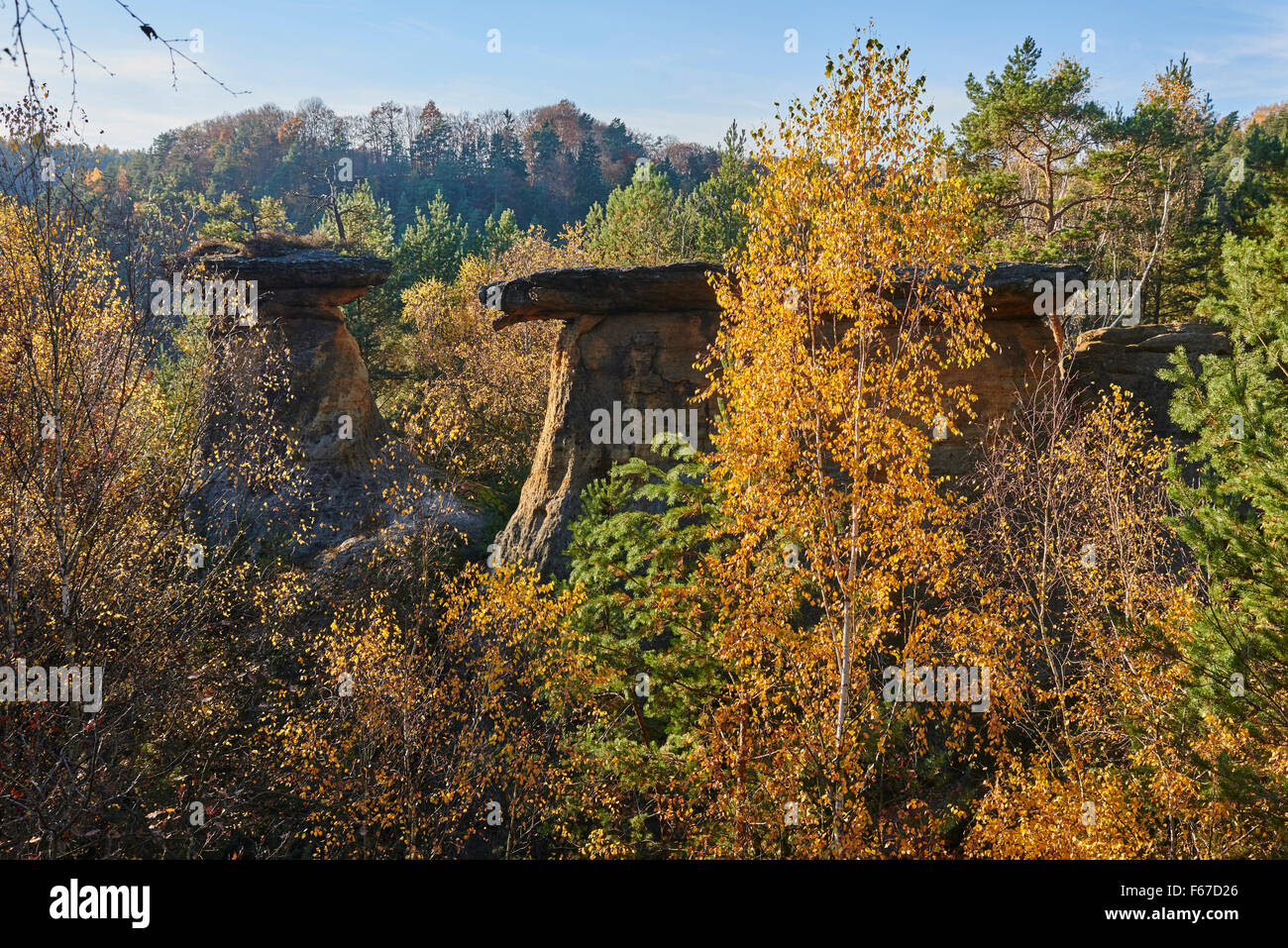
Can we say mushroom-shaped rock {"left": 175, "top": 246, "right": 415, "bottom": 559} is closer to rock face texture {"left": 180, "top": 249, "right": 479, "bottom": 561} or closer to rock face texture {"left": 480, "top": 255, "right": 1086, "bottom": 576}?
rock face texture {"left": 180, "top": 249, "right": 479, "bottom": 561}

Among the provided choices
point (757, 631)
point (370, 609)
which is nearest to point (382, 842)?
point (370, 609)

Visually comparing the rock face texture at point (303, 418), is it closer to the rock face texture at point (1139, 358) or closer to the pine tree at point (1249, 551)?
the rock face texture at point (1139, 358)

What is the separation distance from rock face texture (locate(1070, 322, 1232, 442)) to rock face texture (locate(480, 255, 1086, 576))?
27.7ft

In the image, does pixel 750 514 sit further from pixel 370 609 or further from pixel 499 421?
pixel 499 421

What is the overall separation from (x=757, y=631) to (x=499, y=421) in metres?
20.3

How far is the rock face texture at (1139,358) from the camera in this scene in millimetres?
18406

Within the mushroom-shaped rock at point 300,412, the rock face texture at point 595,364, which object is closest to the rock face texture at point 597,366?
the rock face texture at point 595,364

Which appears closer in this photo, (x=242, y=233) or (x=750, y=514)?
(x=750, y=514)

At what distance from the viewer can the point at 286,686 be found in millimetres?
17328

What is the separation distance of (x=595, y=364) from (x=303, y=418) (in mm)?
9144

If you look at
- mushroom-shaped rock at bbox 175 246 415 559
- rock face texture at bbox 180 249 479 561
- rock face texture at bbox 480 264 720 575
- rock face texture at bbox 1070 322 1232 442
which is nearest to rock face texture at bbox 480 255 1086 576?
rock face texture at bbox 480 264 720 575

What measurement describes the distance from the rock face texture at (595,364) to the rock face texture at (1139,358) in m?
8.44

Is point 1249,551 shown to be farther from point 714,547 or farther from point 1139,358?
point 1139,358
